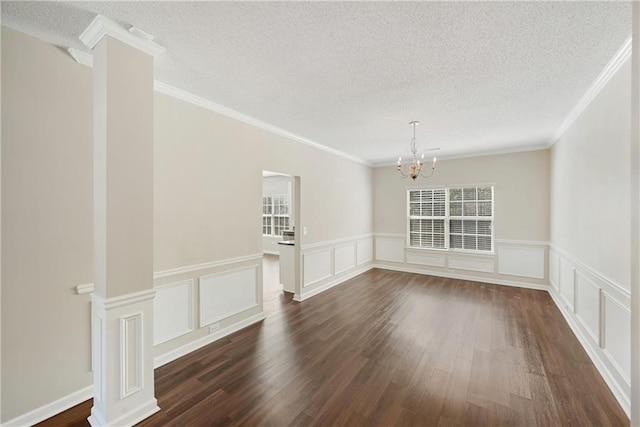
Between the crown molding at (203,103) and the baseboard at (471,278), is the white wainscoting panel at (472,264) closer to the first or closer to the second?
the baseboard at (471,278)

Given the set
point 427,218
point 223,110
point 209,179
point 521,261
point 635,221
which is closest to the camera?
point 635,221

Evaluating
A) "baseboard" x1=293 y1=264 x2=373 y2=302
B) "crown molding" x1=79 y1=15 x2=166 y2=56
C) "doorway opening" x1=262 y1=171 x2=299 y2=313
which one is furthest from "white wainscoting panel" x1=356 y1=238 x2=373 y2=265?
"crown molding" x1=79 y1=15 x2=166 y2=56

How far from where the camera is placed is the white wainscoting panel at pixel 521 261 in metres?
4.99

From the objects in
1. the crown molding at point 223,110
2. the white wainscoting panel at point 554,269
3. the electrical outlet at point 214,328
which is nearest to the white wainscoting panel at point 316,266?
the electrical outlet at point 214,328

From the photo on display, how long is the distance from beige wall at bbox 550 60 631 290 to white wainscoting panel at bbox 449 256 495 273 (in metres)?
1.84

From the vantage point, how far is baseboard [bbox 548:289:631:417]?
2.03 meters

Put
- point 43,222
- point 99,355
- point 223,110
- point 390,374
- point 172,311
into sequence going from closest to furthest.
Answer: point 99,355
point 43,222
point 390,374
point 172,311
point 223,110

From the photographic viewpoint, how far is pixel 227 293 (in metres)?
3.22

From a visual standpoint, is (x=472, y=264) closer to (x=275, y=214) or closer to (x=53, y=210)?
(x=275, y=214)

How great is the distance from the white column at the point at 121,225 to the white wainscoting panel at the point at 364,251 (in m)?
4.78

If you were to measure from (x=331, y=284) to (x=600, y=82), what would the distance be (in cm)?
451

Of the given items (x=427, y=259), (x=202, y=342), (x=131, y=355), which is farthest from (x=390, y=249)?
(x=131, y=355)

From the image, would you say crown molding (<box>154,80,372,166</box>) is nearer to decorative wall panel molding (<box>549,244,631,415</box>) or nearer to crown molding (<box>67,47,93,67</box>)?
crown molding (<box>67,47,93,67</box>)

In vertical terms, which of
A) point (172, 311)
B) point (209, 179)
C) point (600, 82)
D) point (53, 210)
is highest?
point (600, 82)
